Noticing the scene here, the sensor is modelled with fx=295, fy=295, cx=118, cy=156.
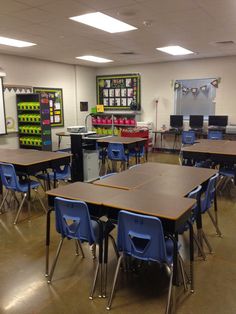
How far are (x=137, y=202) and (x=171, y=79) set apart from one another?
736cm

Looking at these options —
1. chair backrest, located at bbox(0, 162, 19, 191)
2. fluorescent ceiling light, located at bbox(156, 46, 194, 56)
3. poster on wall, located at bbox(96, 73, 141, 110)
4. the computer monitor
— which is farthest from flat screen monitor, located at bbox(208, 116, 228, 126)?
chair backrest, located at bbox(0, 162, 19, 191)

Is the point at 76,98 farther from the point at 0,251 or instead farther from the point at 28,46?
the point at 0,251

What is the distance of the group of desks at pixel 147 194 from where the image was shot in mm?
2163

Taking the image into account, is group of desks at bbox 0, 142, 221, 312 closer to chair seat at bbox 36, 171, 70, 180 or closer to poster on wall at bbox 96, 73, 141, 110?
chair seat at bbox 36, 171, 70, 180

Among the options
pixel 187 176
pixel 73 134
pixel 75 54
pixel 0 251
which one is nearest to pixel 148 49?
pixel 75 54

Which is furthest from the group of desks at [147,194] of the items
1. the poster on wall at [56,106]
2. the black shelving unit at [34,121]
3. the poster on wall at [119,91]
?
the poster on wall at [119,91]

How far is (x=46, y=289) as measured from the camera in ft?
8.27

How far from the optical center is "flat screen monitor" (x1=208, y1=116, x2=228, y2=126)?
8.09 metres

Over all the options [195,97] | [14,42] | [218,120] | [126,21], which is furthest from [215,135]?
[14,42]

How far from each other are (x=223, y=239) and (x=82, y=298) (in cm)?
181

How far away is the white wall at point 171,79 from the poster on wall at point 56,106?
2.12m

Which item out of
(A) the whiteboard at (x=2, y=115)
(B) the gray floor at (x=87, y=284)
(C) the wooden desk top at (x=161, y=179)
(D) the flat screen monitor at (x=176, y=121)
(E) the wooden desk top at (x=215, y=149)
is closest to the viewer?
(B) the gray floor at (x=87, y=284)

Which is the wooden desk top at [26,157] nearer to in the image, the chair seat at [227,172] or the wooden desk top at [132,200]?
the wooden desk top at [132,200]

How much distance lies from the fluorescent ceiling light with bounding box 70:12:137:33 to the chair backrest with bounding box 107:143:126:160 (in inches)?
81.9
